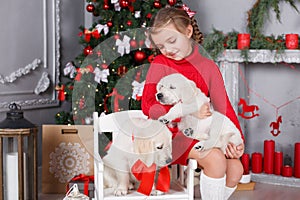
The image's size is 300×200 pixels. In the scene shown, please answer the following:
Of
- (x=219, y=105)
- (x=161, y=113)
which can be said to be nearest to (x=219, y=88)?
(x=219, y=105)

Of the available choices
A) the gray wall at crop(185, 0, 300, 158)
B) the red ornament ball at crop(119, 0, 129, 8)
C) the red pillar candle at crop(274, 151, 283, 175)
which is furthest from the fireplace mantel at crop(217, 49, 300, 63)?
the red ornament ball at crop(119, 0, 129, 8)

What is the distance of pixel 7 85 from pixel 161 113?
1626mm

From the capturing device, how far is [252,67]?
13.1 ft

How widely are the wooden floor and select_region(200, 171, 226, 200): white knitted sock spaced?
3.10 ft

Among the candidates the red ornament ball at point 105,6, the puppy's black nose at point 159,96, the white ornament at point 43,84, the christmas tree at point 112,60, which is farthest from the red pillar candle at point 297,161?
the white ornament at point 43,84

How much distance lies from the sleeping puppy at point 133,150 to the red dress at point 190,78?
0.05m

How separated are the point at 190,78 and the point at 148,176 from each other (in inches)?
18.4

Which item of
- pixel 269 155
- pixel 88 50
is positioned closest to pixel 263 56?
pixel 269 155

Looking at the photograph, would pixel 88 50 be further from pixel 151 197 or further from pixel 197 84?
pixel 151 197

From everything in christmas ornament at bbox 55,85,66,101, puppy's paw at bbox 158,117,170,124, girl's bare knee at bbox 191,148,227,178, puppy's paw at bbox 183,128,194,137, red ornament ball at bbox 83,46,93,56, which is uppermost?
red ornament ball at bbox 83,46,93,56

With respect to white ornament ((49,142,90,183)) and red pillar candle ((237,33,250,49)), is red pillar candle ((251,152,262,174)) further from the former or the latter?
white ornament ((49,142,90,183))

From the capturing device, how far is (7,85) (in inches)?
136

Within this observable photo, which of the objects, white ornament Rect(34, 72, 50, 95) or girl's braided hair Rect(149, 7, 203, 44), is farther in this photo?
white ornament Rect(34, 72, 50, 95)

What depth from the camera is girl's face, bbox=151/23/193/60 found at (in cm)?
219
